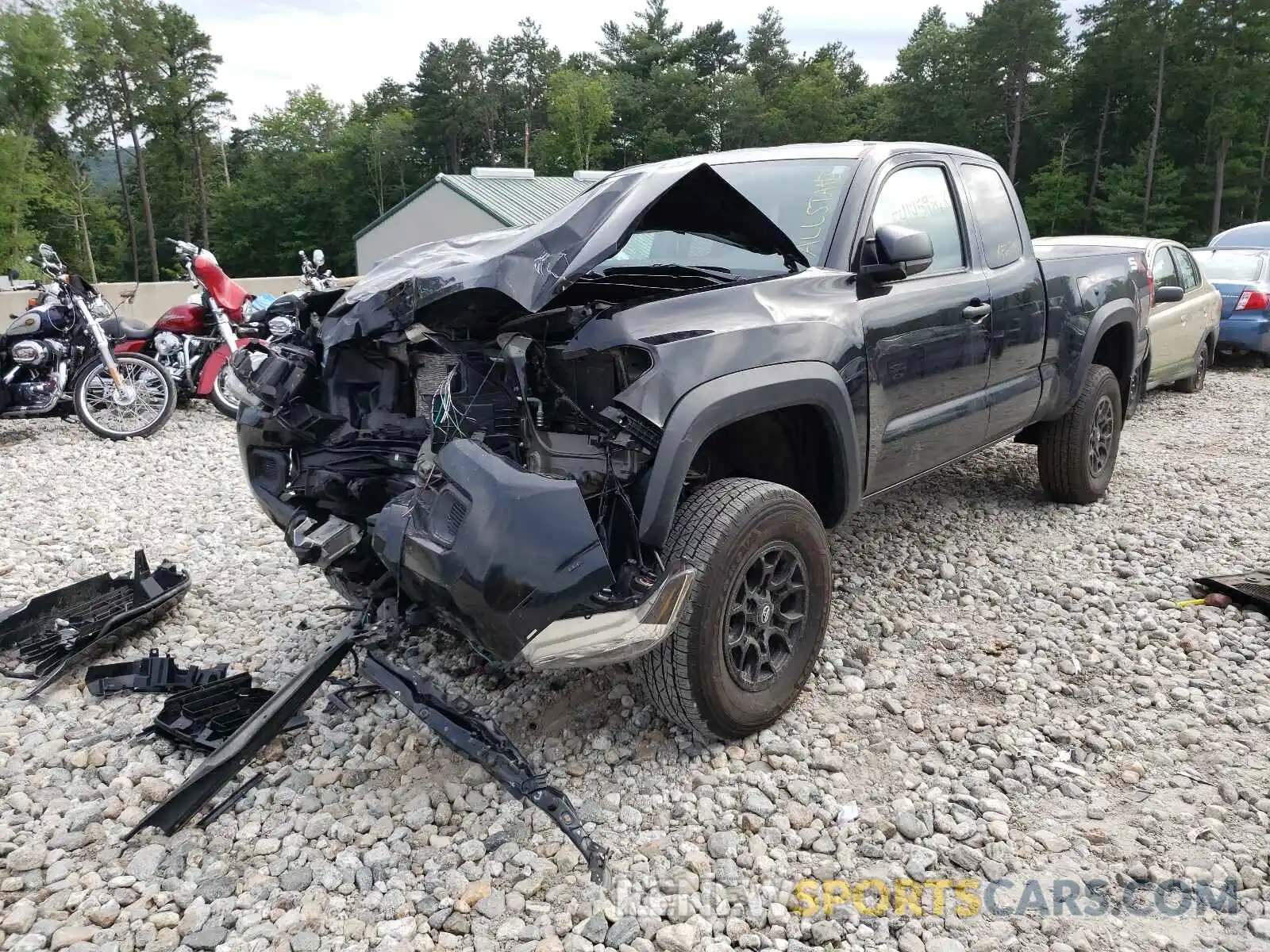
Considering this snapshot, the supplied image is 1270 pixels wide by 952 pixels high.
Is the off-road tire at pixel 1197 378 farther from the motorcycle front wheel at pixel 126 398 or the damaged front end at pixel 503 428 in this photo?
the motorcycle front wheel at pixel 126 398

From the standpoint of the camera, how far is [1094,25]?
45.9 meters

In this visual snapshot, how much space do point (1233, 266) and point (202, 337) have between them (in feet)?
41.3

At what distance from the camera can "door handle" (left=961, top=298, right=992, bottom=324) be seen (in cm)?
371

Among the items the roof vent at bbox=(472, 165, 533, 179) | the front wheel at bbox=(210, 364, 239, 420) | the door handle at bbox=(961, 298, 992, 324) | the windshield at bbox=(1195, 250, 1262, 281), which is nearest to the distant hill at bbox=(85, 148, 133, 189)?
the roof vent at bbox=(472, 165, 533, 179)

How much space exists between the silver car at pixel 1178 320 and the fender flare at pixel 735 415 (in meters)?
5.41

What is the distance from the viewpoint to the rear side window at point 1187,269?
29.3 ft

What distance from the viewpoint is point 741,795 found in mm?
2658

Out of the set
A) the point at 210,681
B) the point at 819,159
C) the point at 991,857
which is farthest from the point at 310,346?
the point at 991,857

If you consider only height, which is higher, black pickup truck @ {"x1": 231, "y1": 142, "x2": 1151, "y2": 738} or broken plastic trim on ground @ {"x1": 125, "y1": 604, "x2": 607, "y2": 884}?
black pickup truck @ {"x1": 231, "y1": 142, "x2": 1151, "y2": 738}

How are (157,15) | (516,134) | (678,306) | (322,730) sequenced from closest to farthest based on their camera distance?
(678,306), (322,730), (157,15), (516,134)

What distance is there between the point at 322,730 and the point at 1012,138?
52.7 m

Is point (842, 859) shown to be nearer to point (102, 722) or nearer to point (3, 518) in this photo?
point (102, 722)

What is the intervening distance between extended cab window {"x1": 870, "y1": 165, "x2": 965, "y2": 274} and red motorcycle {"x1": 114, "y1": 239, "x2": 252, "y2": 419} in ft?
21.7

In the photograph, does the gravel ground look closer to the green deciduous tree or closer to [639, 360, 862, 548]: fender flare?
[639, 360, 862, 548]: fender flare
